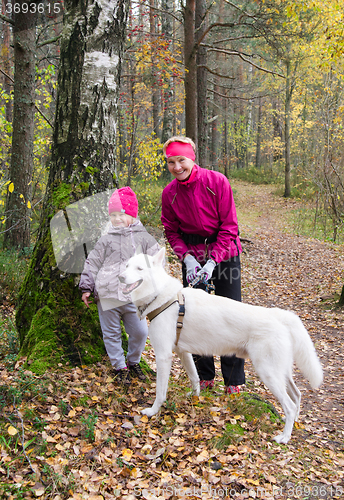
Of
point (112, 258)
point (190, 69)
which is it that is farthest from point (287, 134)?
point (112, 258)

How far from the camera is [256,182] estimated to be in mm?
30422

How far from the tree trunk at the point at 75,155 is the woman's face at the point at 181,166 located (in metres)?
0.87

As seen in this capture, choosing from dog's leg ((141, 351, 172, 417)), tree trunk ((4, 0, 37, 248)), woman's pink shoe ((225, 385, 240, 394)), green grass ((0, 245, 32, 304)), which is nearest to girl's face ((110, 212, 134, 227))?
dog's leg ((141, 351, 172, 417))

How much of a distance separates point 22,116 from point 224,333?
22.8ft

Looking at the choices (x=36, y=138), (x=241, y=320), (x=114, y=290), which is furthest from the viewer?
(x=36, y=138)

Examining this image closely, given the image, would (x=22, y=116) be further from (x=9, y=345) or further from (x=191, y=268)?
(x=191, y=268)

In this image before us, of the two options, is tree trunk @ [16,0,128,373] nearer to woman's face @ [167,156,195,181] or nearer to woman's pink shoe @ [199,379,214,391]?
woman's face @ [167,156,195,181]

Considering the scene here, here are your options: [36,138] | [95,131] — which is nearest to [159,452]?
[95,131]

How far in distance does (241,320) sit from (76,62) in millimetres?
3159

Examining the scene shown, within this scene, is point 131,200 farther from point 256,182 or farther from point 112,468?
point 256,182

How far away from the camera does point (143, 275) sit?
3186 millimetres

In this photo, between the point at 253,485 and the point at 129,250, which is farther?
the point at 129,250

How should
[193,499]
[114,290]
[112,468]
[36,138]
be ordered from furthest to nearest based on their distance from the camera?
[36,138] < [114,290] < [112,468] < [193,499]

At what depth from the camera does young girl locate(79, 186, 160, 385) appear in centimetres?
338
